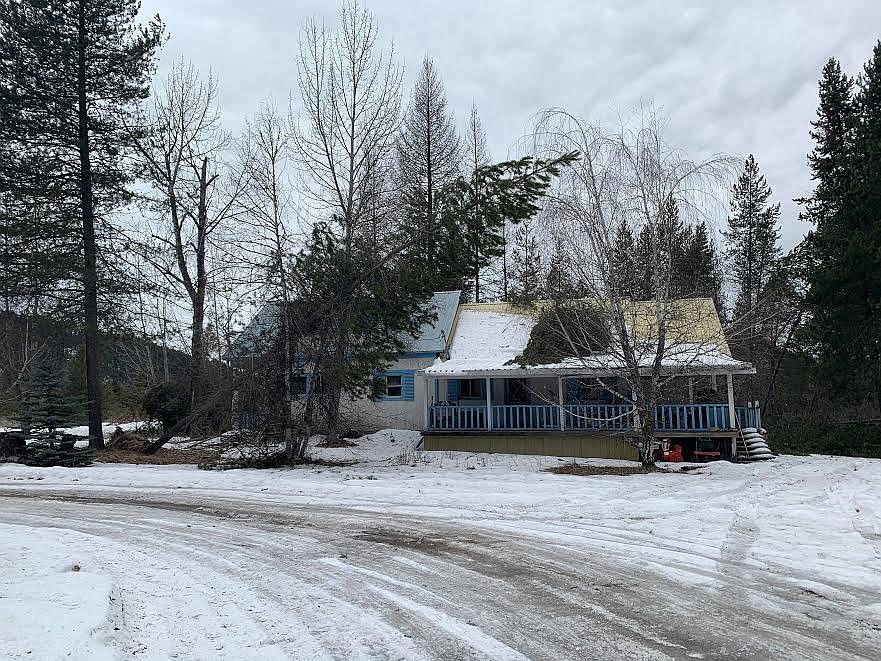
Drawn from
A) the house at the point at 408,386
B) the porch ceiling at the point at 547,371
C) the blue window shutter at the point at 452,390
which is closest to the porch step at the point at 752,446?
the porch ceiling at the point at 547,371

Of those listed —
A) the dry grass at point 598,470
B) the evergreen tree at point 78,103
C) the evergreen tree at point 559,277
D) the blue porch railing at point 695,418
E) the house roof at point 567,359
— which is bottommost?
the dry grass at point 598,470

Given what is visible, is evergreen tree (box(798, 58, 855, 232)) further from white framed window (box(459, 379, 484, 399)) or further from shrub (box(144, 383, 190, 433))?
shrub (box(144, 383, 190, 433))

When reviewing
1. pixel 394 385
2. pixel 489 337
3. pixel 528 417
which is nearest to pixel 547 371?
pixel 528 417

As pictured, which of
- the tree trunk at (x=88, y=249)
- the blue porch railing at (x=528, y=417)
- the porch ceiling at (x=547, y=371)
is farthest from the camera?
the tree trunk at (x=88, y=249)

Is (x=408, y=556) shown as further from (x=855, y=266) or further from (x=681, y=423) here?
(x=855, y=266)

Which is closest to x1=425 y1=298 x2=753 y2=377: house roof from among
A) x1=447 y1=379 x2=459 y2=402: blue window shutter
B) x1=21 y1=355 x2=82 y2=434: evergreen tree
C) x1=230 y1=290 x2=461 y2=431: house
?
x1=230 y1=290 x2=461 y2=431: house

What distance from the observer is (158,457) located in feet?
58.1

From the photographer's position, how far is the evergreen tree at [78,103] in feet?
60.5

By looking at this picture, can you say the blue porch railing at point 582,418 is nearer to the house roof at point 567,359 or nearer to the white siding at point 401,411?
the house roof at point 567,359

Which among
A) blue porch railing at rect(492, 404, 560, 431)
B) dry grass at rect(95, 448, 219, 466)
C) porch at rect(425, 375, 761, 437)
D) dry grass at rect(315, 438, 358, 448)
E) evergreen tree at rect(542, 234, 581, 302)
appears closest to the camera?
evergreen tree at rect(542, 234, 581, 302)

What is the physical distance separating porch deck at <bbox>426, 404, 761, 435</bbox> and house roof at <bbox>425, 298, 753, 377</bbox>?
121cm

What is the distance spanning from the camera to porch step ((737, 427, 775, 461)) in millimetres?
17141

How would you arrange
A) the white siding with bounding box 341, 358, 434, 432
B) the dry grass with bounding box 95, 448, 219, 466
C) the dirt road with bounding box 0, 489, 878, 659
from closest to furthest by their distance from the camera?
the dirt road with bounding box 0, 489, 878, 659 → the dry grass with bounding box 95, 448, 219, 466 → the white siding with bounding box 341, 358, 434, 432

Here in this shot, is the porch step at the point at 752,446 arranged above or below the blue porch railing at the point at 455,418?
below
